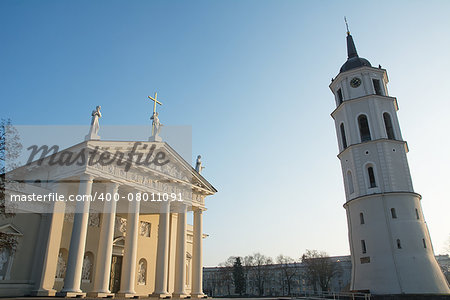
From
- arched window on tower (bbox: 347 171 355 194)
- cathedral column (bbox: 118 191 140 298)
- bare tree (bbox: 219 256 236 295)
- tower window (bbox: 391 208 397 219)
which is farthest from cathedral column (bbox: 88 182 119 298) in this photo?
bare tree (bbox: 219 256 236 295)

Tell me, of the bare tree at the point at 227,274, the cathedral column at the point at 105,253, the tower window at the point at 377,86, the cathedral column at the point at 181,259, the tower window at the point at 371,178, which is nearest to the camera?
the cathedral column at the point at 105,253

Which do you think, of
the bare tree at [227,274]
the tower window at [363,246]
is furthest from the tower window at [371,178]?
the bare tree at [227,274]

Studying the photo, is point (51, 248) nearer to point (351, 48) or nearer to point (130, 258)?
point (130, 258)

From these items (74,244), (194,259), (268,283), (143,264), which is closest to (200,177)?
(194,259)

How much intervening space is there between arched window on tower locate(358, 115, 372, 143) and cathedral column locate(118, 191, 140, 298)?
21.7 meters

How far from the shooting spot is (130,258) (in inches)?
696

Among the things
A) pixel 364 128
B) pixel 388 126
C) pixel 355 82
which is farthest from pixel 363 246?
pixel 355 82

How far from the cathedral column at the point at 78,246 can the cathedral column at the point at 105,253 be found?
3.70 ft

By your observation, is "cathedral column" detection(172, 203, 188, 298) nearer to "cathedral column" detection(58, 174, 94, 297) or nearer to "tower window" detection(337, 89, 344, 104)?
"cathedral column" detection(58, 174, 94, 297)

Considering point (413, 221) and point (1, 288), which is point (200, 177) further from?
point (413, 221)

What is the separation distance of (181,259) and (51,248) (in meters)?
7.82

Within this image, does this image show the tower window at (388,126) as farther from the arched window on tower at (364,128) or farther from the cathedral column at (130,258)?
the cathedral column at (130,258)

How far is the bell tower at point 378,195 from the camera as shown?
2402 centimetres

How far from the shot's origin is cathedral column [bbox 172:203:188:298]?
20125 millimetres
